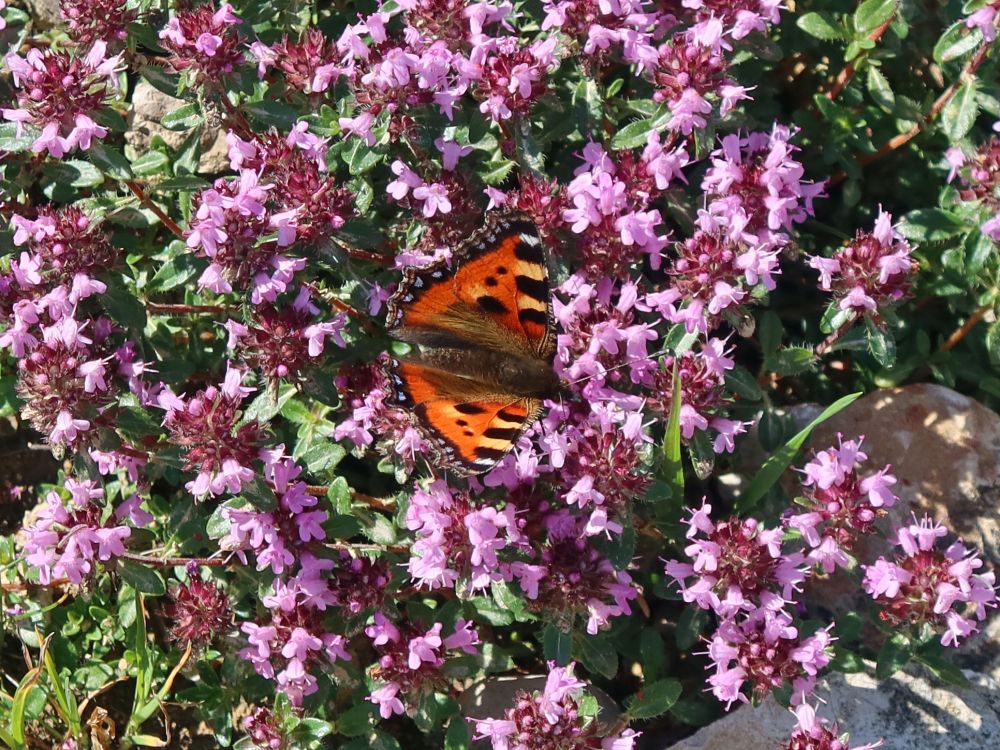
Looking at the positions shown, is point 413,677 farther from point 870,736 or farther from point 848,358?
point 848,358

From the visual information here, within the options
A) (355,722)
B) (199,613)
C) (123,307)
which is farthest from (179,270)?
(355,722)

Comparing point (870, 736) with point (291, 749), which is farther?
point (870, 736)

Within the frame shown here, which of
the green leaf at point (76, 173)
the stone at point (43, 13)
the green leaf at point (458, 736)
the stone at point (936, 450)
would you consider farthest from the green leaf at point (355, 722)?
the stone at point (43, 13)

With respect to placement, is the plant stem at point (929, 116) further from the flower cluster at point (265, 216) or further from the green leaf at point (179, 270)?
the green leaf at point (179, 270)

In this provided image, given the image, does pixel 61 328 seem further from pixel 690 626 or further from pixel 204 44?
pixel 690 626

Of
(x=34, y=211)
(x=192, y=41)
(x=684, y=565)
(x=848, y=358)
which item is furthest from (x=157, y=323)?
(x=848, y=358)

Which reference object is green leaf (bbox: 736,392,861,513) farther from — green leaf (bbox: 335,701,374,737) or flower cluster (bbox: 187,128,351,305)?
flower cluster (bbox: 187,128,351,305)

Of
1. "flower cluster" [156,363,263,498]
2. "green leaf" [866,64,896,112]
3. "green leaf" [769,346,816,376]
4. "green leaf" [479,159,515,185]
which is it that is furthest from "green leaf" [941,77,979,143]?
"flower cluster" [156,363,263,498]
